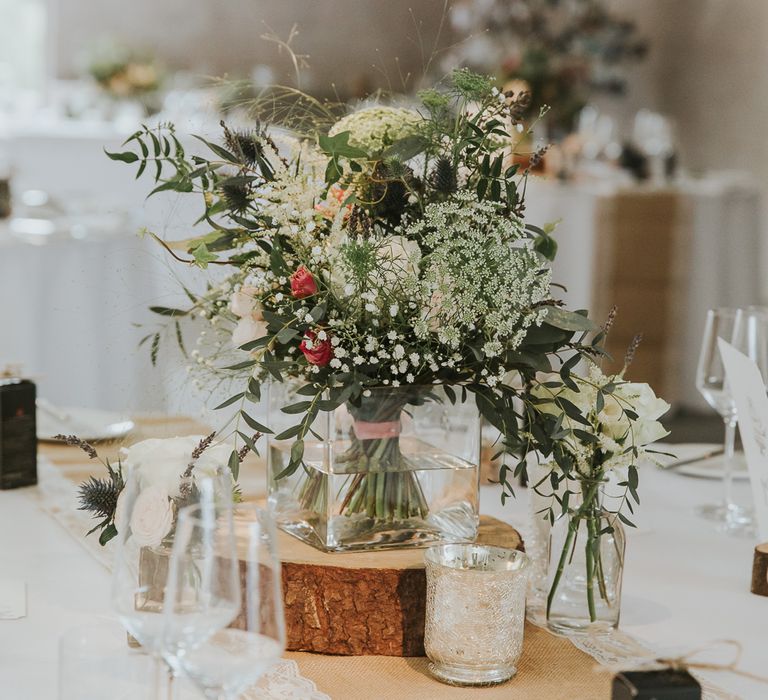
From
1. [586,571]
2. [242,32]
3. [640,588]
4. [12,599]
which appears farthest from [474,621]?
[242,32]

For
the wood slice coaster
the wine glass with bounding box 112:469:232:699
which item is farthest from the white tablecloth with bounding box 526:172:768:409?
the wine glass with bounding box 112:469:232:699

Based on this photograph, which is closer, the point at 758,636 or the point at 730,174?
the point at 758,636

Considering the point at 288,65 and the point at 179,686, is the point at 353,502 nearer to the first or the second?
the point at 179,686

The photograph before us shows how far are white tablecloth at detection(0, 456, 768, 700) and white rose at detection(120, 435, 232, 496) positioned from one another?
202 mm

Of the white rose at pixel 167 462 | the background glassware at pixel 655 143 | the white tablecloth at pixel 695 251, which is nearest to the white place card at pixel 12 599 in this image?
the white rose at pixel 167 462

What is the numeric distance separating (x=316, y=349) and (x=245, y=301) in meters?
0.12

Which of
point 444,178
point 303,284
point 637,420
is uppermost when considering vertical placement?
point 444,178

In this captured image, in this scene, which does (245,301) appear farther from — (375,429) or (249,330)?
(375,429)

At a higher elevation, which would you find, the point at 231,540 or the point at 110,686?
the point at 231,540

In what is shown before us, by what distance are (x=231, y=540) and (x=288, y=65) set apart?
6369 millimetres

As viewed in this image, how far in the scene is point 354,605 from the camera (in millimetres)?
1061

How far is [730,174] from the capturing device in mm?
5953

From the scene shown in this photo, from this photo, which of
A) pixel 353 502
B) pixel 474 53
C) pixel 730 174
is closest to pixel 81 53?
pixel 474 53

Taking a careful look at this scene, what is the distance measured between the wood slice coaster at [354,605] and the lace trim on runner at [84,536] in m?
0.04
